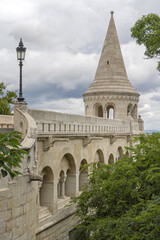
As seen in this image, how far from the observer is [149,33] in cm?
888

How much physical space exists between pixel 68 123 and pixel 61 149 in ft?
3.89

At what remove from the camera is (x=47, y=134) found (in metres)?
10.7

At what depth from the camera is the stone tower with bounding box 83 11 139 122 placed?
24.2m

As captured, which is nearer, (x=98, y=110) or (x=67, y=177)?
(x=67, y=177)

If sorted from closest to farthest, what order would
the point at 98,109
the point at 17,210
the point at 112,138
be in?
the point at 17,210, the point at 112,138, the point at 98,109

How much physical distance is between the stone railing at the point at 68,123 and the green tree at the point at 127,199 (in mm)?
2336

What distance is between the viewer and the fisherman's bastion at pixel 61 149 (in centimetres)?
656

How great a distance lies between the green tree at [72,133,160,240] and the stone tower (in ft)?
43.7

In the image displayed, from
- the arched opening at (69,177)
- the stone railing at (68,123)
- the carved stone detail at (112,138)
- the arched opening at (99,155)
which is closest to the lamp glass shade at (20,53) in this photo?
the stone railing at (68,123)

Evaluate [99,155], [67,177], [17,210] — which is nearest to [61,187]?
[67,177]

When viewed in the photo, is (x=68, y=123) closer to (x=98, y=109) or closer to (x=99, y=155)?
(x=99, y=155)

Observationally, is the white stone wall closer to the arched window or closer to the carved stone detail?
the carved stone detail

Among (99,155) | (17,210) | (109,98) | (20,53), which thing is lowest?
(17,210)

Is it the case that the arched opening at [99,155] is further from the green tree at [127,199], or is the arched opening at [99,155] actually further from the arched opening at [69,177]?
the green tree at [127,199]
